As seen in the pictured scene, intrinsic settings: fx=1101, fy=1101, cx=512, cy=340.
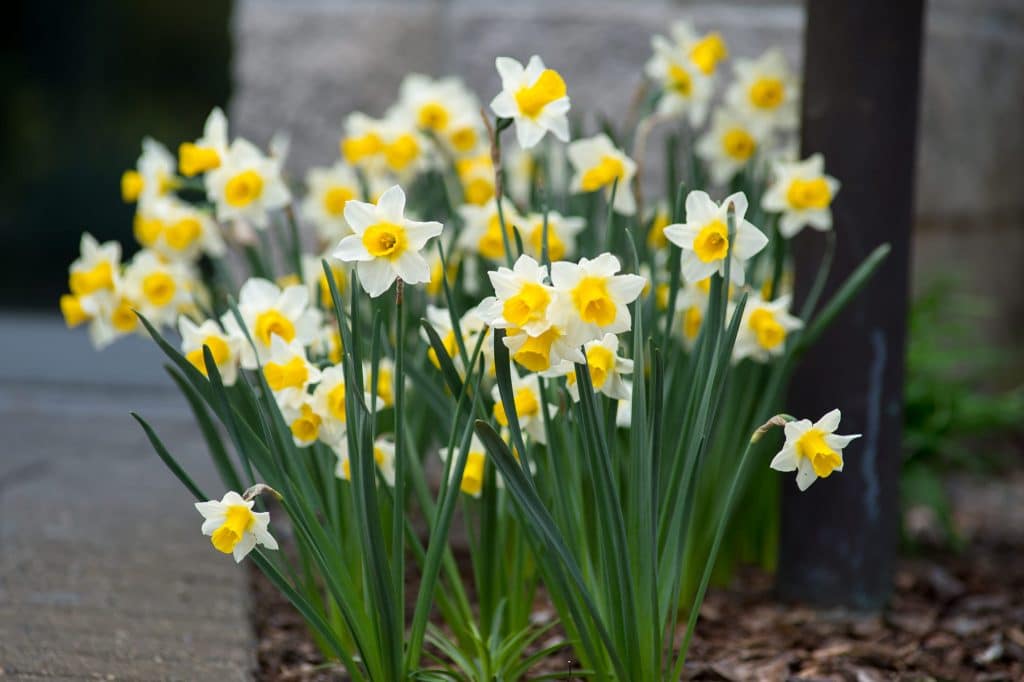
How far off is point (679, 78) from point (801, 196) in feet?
1.50

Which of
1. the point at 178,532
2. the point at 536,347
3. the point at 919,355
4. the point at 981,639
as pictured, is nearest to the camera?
the point at 536,347

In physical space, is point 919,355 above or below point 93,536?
above

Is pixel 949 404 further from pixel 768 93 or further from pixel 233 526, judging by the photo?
pixel 233 526

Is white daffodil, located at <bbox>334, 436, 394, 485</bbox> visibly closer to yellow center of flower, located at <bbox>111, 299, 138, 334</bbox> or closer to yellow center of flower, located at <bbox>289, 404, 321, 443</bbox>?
yellow center of flower, located at <bbox>289, 404, 321, 443</bbox>

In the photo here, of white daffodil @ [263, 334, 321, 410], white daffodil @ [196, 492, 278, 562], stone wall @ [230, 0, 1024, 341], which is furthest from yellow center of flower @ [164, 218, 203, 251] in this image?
stone wall @ [230, 0, 1024, 341]

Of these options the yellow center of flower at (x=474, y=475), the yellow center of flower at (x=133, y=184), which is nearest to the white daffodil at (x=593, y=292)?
the yellow center of flower at (x=474, y=475)

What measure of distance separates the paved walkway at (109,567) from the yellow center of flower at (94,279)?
480mm

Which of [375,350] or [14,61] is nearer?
[375,350]

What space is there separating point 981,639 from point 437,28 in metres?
2.14

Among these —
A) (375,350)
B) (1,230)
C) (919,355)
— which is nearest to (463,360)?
(375,350)

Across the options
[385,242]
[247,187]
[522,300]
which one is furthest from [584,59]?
[522,300]

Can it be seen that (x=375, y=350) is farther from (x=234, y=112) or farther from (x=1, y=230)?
(x=1, y=230)

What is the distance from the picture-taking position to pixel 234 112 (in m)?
3.16

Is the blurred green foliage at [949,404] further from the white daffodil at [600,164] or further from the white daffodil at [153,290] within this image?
the white daffodil at [153,290]
